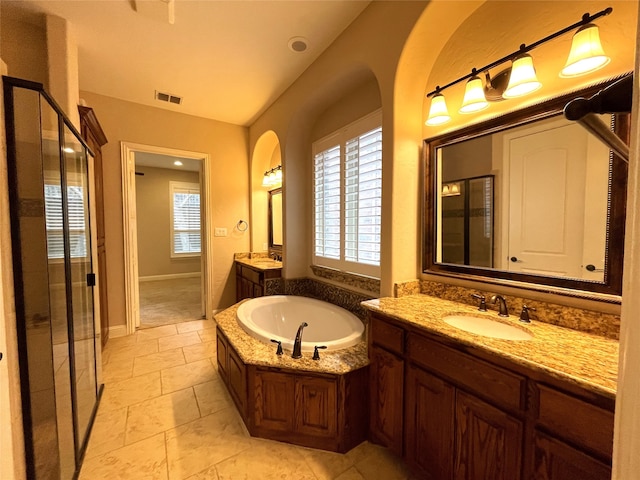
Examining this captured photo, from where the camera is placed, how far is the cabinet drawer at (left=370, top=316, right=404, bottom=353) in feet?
4.81

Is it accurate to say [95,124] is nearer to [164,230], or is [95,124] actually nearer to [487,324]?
[487,324]

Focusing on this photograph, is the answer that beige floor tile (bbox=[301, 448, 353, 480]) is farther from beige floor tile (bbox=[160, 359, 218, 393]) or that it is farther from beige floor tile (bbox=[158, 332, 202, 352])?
beige floor tile (bbox=[158, 332, 202, 352])

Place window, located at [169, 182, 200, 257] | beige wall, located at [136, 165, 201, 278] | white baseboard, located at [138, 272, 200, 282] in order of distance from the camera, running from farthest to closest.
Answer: window, located at [169, 182, 200, 257] < white baseboard, located at [138, 272, 200, 282] < beige wall, located at [136, 165, 201, 278]

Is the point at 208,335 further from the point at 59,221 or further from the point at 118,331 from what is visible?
the point at 59,221

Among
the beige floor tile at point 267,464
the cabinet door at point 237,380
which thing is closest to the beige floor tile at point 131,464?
the beige floor tile at point 267,464

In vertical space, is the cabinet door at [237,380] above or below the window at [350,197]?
below

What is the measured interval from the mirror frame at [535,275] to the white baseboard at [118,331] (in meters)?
3.54

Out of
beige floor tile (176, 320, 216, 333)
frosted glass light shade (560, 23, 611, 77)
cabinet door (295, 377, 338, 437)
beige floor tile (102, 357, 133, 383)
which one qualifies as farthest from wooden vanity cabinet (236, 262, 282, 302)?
frosted glass light shade (560, 23, 611, 77)

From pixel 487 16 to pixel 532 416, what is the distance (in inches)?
79.0

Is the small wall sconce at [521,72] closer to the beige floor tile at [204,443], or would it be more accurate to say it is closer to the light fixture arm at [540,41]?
the light fixture arm at [540,41]

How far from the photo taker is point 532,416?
97cm

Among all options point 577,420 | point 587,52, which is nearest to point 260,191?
point 587,52

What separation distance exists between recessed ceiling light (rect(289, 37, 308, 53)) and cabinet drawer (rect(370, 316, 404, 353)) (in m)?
2.26

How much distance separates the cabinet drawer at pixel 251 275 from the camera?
10.9ft
